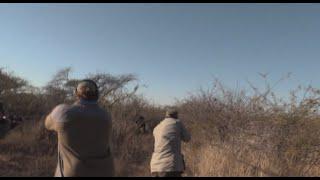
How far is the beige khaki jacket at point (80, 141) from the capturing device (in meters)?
4.21

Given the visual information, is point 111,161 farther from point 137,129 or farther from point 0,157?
point 137,129

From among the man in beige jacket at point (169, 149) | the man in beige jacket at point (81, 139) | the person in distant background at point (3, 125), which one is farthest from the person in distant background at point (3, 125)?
the man in beige jacket at point (81, 139)

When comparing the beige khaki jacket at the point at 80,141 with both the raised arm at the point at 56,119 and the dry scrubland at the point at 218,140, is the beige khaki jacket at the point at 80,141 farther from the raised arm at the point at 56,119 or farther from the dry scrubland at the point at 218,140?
the dry scrubland at the point at 218,140

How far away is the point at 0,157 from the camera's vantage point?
12.3 metres

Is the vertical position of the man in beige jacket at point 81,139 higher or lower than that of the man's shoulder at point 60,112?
lower

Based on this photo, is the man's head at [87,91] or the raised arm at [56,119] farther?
the man's head at [87,91]

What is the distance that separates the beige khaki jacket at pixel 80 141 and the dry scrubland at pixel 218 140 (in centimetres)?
572

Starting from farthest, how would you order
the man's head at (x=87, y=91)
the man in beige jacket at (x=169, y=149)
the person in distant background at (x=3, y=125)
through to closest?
the person in distant background at (x=3, y=125) → the man in beige jacket at (x=169, y=149) → the man's head at (x=87, y=91)

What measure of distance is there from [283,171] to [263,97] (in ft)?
6.83

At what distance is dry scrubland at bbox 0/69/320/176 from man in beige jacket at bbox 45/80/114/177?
18.7 ft

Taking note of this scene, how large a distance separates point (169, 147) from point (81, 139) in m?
3.04

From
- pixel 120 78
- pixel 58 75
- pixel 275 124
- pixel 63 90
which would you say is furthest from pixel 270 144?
pixel 58 75

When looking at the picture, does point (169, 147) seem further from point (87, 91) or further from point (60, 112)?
point (60, 112)

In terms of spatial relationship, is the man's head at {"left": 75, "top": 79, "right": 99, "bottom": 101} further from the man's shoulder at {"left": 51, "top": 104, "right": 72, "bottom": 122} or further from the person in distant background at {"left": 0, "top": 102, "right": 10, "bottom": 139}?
the person in distant background at {"left": 0, "top": 102, "right": 10, "bottom": 139}
